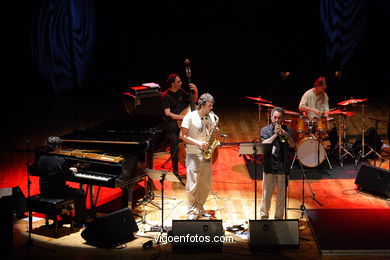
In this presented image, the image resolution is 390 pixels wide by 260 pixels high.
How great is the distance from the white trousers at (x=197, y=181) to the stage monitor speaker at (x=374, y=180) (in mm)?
2879

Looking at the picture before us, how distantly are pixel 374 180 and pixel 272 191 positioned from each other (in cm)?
234

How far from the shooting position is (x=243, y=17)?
15.4 meters

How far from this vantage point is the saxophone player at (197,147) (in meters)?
6.90

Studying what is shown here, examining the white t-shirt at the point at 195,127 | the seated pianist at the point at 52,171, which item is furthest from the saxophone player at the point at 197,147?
the seated pianist at the point at 52,171

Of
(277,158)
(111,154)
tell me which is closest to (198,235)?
(277,158)

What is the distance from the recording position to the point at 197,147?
6977mm

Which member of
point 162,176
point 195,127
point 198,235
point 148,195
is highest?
point 195,127

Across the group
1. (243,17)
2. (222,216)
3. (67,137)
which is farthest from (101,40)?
(222,216)

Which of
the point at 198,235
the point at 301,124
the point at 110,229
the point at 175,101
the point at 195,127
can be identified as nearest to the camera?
Result: the point at 198,235

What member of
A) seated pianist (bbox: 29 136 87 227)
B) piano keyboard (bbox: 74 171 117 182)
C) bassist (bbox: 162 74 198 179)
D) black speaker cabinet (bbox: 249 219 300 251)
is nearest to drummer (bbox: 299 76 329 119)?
bassist (bbox: 162 74 198 179)

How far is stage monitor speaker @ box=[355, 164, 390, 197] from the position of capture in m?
8.31

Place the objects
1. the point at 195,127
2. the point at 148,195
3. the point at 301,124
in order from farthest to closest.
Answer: the point at 301,124
the point at 148,195
the point at 195,127

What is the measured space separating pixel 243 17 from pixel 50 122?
6.31m

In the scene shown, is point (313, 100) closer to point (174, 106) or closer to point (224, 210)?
point (174, 106)
